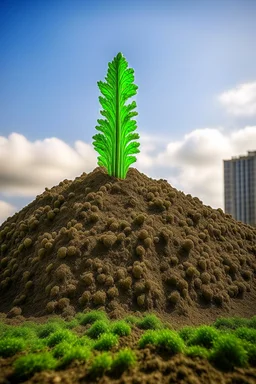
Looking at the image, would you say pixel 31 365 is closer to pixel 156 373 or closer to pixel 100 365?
pixel 100 365

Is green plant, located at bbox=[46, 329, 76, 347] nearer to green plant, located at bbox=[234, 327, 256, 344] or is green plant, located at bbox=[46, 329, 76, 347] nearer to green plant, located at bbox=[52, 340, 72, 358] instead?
green plant, located at bbox=[52, 340, 72, 358]

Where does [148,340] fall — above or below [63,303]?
below

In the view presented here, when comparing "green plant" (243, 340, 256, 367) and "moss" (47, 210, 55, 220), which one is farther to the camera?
"moss" (47, 210, 55, 220)

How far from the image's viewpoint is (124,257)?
10.4 metres

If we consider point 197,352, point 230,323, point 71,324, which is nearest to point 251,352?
point 197,352

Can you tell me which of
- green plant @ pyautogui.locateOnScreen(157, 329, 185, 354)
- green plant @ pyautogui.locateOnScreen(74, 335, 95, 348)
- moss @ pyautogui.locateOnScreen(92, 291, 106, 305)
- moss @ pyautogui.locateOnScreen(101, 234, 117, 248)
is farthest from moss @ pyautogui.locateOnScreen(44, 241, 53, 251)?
green plant @ pyautogui.locateOnScreen(157, 329, 185, 354)

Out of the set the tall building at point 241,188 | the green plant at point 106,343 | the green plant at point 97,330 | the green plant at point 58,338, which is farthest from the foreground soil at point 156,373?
the tall building at point 241,188

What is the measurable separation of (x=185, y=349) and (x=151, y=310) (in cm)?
342

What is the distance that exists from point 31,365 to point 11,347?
3.09 ft

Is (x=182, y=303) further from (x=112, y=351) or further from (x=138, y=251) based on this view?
(x=112, y=351)

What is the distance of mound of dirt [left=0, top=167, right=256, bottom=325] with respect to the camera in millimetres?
9594

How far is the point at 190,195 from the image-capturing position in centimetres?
1514

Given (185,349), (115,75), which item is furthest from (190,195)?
(185,349)

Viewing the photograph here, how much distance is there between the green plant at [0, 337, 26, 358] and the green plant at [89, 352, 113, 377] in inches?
56.1
